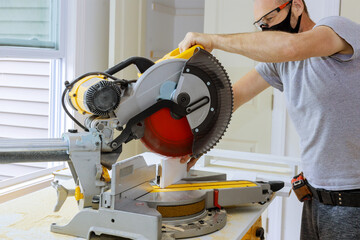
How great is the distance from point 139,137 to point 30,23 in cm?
167

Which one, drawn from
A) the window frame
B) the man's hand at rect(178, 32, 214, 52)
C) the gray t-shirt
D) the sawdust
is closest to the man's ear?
the gray t-shirt

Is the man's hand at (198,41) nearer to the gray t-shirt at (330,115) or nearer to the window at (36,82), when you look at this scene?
the gray t-shirt at (330,115)

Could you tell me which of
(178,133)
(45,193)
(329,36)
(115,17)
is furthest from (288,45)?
(115,17)

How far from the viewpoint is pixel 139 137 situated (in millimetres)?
1335

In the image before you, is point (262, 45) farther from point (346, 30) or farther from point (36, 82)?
point (36, 82)

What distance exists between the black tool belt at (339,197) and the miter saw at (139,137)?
1.48 feet

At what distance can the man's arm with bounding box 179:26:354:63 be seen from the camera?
4.39 ft

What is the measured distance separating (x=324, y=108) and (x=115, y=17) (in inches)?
70.8

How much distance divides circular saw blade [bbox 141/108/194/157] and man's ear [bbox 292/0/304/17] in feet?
2.22

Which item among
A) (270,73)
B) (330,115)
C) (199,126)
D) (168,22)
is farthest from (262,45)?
(168,22)

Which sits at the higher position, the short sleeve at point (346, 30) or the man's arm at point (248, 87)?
the short sleeve at point (346, 30)

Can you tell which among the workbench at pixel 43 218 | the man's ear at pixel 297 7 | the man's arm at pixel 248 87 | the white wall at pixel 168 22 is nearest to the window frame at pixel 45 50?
the white wall at pixel 168 22

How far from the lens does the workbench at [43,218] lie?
4.30 ft

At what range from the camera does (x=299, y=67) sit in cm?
168
